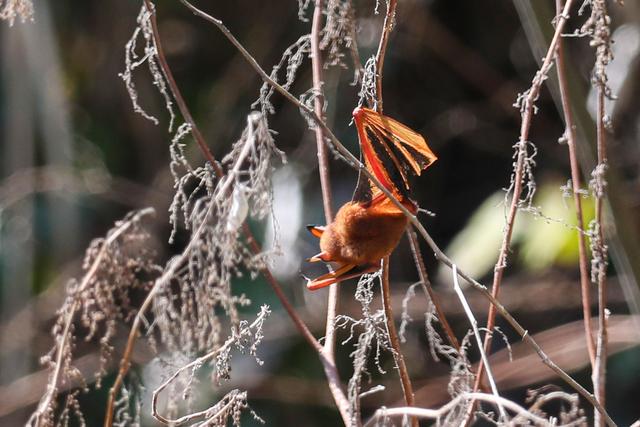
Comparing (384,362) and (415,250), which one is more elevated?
Result: (415,250)

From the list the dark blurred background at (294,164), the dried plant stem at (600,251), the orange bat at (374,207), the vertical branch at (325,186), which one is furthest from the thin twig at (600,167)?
the dark blurred background at (294,164)

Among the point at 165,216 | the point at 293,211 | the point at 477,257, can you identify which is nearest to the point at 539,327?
the point at 477,257

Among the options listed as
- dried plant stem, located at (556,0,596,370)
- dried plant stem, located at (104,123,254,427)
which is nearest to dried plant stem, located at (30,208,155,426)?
dried plant stem, located at (104,123,254,427)

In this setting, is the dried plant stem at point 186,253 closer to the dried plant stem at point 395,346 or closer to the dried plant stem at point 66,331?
the dried plant stem at point 66,331

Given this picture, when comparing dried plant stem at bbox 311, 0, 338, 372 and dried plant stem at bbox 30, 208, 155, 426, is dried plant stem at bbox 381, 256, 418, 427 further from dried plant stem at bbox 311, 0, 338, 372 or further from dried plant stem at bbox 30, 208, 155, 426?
dried plant stem at bbox 30, 208, 155, 426

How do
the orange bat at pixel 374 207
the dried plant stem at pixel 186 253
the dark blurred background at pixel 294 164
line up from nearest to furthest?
the dried plant stem at pixel 186 253 < the orange bat at pixel 374 207 < the dark blurred background at pixel 294 164

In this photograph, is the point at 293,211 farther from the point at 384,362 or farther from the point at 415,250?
the point at 415,250

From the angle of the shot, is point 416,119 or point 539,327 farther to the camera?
point 416,119
